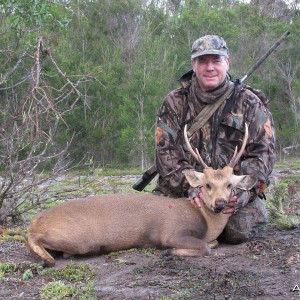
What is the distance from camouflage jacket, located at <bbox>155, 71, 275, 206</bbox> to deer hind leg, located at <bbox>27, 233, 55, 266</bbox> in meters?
1.64

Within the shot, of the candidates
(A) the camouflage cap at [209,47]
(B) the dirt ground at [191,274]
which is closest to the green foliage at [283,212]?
(B) the dirt ground at [191,274]

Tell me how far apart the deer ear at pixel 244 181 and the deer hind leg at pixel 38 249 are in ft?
6.06

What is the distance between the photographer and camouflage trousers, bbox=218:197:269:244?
586cm

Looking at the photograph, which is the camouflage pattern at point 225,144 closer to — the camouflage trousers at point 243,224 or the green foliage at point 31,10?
the camouflage trousers at point 243,224

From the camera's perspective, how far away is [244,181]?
5.70 meters

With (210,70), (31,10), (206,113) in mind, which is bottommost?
(206,113)

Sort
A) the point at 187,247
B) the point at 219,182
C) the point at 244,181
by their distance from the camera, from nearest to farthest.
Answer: the point at 187,247 → the point at 219,182 → the point at 244,181

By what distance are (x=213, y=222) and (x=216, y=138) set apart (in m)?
0.99

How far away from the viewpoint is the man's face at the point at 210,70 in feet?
20.5

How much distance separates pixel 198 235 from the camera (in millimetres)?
5691

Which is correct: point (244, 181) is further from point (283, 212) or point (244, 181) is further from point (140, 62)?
point (140, 62)

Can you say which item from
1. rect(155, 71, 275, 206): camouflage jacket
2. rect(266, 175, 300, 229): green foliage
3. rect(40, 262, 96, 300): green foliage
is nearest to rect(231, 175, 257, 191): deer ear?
rect(155, 71, 275, 206): camouflage jacket

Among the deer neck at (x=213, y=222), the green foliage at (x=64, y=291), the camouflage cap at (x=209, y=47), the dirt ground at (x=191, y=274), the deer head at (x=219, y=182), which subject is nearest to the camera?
the dirt ground at (x=191, y=274)

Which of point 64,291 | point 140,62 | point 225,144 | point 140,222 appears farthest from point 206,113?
point 140,62
